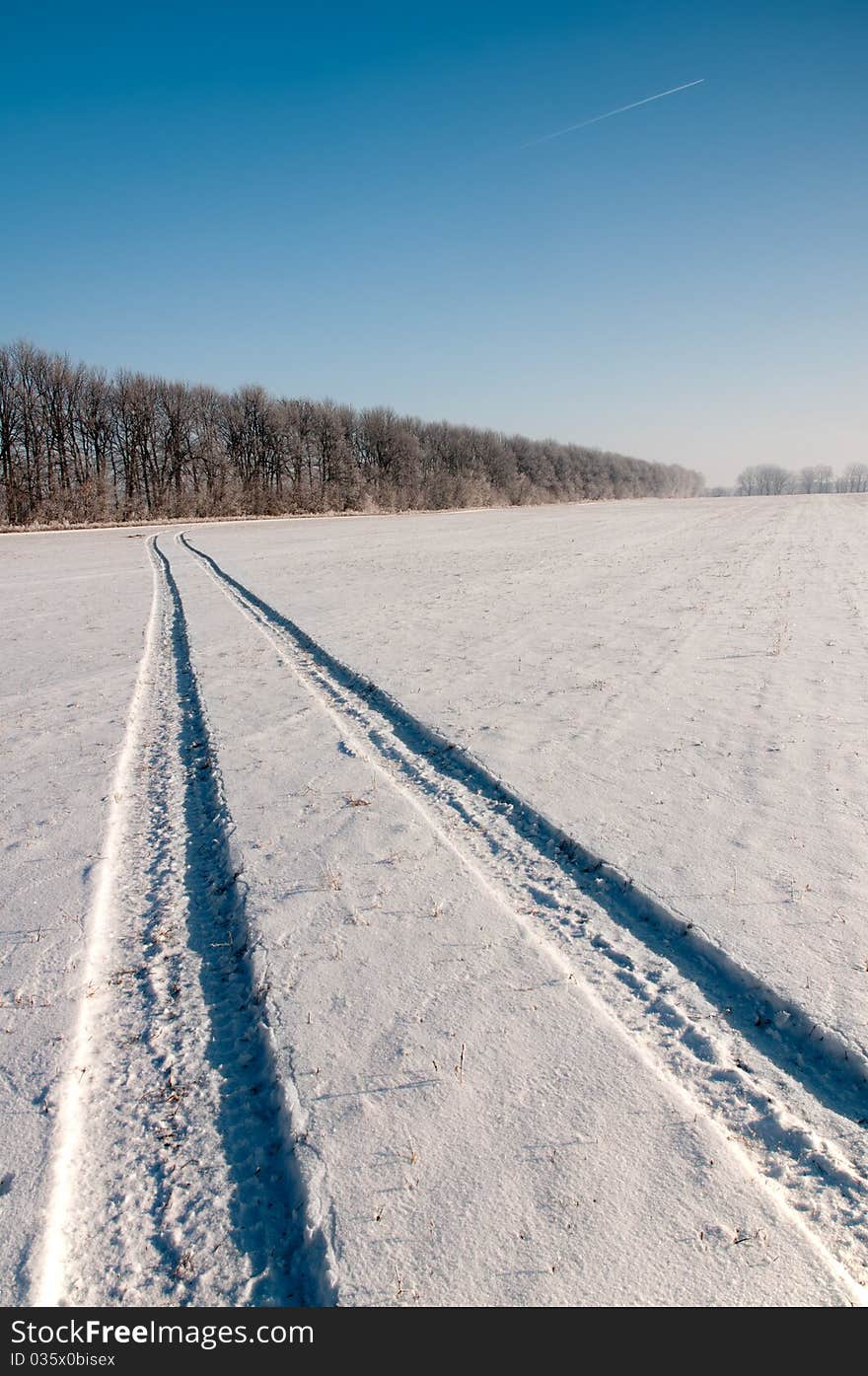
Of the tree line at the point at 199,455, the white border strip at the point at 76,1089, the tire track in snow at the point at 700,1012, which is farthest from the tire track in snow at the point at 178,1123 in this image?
the tree line at the point at 199,455

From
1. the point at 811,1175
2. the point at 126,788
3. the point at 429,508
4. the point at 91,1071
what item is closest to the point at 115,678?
the point at 126,788

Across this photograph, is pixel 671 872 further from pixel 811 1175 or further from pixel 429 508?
pixel 429 508

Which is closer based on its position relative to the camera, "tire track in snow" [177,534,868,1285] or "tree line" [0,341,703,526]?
"tire track in snow" [177,534,868,1285]

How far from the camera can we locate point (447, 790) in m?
6.52

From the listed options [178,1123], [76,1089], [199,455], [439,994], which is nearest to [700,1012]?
[439,994]

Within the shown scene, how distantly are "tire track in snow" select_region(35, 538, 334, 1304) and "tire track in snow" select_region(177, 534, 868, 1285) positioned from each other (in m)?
1.68

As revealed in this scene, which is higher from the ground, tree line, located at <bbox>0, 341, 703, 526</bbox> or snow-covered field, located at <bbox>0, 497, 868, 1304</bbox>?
tree line, located at <bbox>0, 341, 703, 526</bbox>

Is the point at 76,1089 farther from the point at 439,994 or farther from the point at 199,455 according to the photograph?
the point at 199,455

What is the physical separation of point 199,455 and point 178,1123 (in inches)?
2790

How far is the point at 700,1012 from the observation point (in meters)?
3.70

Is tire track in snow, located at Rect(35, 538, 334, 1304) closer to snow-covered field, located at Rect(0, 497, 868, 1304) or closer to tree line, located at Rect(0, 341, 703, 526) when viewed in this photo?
snow-covered field, located at Rect(0, 497, 868, 1304)

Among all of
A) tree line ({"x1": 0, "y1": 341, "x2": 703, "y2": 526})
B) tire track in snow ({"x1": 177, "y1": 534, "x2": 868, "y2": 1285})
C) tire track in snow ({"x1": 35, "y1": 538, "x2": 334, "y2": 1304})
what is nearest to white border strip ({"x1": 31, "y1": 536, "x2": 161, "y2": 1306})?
tire track in snow ({"x1": 35, "y1": 538, "x2": 334, "y2": 1304})

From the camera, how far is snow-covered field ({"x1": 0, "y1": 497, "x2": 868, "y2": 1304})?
2547mm

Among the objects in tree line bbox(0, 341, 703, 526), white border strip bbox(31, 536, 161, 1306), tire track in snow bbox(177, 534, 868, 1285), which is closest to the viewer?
white border strip bbox(31, 536, 161, 1306)
